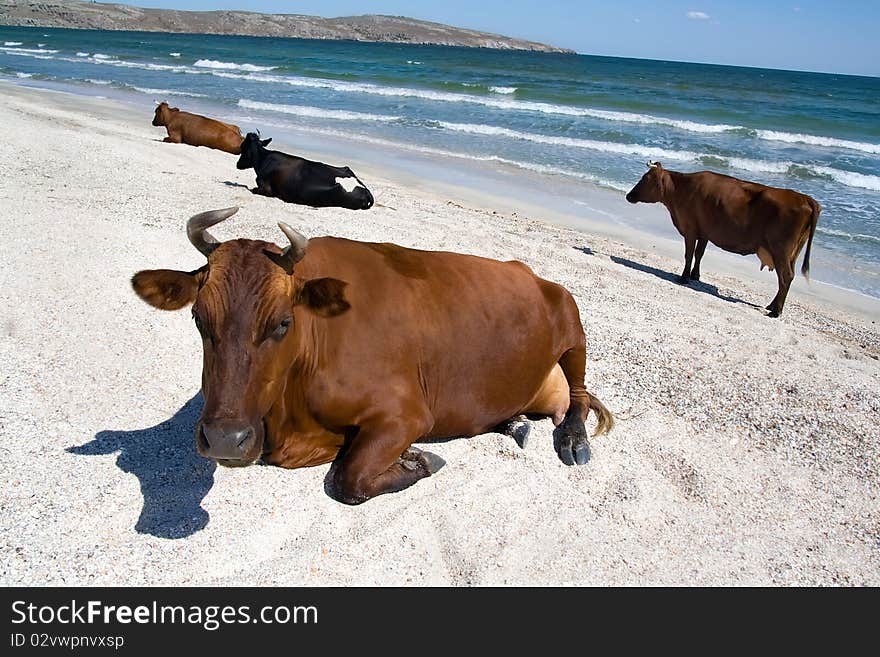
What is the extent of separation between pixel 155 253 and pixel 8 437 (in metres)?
3.41

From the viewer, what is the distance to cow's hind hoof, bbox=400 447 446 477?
13.7 feet

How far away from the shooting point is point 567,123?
27.4 meters

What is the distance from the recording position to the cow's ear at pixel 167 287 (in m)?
3.36

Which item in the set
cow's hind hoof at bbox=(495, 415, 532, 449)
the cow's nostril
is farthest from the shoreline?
→ the cow's nostril

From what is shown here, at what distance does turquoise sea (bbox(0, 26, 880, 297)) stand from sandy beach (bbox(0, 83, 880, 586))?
5550mm

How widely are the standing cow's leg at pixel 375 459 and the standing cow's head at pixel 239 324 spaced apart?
61 cm

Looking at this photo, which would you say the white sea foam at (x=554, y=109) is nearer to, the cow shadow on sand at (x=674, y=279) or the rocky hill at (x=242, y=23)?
the cow shadow on sand at (x=674, y=279)

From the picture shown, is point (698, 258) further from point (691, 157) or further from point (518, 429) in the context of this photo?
point (691, 157)

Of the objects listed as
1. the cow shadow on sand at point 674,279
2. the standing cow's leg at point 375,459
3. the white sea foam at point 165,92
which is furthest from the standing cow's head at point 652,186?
the white sea foam at point 165,92

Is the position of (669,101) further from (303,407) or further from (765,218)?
(303,407)

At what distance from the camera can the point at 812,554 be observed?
3885 mm

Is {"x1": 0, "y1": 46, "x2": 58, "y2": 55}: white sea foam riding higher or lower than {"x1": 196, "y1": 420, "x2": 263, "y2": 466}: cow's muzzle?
lower

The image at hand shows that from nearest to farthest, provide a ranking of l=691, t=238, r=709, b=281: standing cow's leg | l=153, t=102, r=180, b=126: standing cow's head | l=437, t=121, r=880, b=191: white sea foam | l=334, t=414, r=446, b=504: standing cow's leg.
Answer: l=334, t=414, r=446, b=504: standing cow's leg < l=691, t=238, r=709, b=281: standing cow's leg < l=153, t=102, r=180, b=126: standing cow's head < l=437, t=121, r=880, b=191: white sea foam

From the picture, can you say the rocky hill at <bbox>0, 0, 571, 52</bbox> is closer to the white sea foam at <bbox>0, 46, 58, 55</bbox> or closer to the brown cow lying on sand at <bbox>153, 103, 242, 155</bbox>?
the white sea foam at <bbox>0, 46, 58, 55</bbox>
